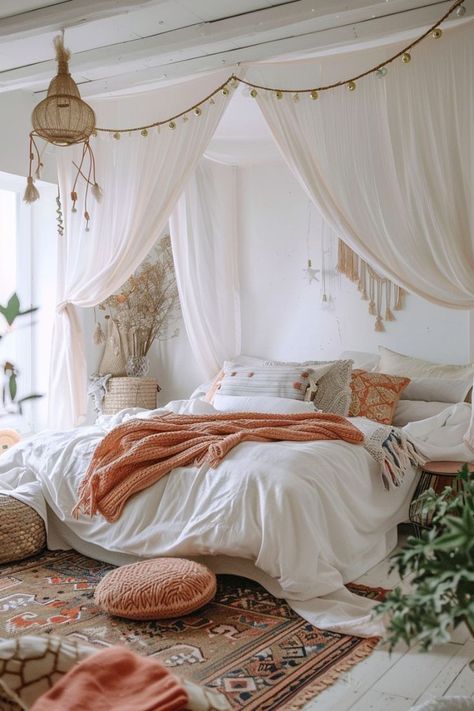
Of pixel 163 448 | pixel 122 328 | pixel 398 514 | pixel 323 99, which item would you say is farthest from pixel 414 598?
pixel 122 328

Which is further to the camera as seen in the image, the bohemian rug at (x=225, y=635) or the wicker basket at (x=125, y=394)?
the wicker basket at (x=125, y=394)

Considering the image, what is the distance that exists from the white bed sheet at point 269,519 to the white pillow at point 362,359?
129 centimetres

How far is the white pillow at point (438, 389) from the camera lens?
4516 millimetres

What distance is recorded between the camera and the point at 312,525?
3.06 meters

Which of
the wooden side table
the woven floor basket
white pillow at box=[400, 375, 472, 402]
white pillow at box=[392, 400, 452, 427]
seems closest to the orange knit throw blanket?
the woven floor basket

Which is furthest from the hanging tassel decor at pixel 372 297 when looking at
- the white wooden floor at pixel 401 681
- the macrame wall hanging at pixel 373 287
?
the white wooden floor at pixel 401 681

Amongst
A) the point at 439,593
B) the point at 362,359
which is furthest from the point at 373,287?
the point at 439,593

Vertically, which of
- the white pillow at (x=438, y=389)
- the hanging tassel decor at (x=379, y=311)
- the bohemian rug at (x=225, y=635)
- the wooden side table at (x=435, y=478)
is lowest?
the bohemian rug at (x=225, y=635)

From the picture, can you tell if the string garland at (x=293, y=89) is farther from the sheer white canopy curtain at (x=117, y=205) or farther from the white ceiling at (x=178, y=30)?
the white ceiling at (x=178, y=30)

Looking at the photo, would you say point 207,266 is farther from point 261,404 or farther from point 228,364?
point 261,404

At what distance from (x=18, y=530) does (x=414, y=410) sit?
2277mm

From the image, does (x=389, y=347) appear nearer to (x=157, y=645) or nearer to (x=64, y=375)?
(x=64, y=375)

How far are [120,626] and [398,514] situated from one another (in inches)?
60.6

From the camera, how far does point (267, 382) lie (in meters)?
4.69
